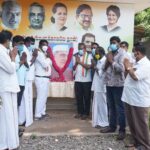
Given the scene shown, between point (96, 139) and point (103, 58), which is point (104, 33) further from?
point (96, 139)

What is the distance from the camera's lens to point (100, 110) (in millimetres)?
9102

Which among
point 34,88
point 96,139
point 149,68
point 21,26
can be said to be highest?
point 21,26

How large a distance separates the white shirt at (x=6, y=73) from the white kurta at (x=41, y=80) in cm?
288

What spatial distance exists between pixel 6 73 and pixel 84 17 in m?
4.96

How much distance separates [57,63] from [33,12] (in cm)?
146

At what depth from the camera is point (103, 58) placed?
8.90m

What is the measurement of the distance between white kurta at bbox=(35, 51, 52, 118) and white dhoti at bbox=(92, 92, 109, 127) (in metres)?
1.45

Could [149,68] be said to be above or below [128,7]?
below

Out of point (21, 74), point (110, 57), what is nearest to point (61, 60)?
point (21, 74)

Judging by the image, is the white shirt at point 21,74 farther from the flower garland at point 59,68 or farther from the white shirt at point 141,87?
the flower garland at point 59,68

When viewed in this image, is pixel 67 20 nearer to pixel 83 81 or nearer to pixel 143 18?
pixel 83 81

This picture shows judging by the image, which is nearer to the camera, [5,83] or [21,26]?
[5,83]

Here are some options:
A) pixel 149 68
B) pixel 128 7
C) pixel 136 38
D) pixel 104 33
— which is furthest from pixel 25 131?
pixel 136 38

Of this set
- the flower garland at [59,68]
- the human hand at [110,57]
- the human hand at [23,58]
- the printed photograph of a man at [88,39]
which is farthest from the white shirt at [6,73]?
the printed photograph of a man at [88,39]
